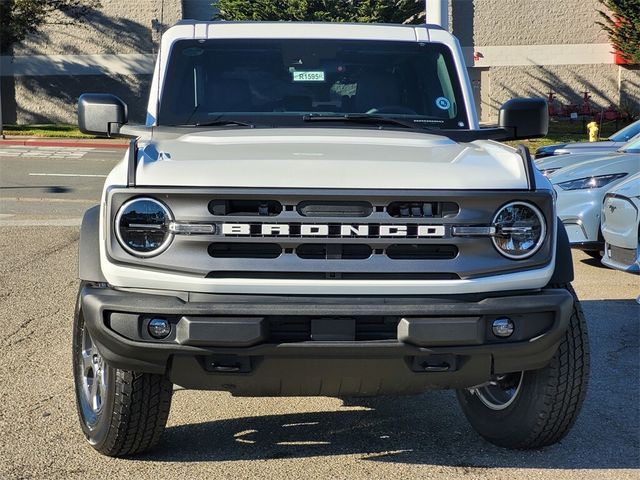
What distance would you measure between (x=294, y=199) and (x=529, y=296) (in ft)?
3.30

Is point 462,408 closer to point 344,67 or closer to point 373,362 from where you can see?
point 373,362

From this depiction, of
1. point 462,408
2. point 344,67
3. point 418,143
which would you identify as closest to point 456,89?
point 344,67

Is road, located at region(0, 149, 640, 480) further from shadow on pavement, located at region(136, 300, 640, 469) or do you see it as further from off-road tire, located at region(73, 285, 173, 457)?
off-road tire, located at region(73, 285, 173, 457)

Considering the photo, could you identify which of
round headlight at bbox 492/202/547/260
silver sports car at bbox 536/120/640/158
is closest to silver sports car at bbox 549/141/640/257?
silver sports car at bbox 536/120/640/158

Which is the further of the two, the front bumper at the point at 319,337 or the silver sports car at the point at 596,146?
the silver sports car at the point at 596,146

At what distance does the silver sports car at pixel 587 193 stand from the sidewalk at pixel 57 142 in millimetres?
18177

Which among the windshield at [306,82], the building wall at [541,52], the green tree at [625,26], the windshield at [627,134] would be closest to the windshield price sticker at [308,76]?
the windshield at [306,82]

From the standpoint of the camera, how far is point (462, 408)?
491 cm

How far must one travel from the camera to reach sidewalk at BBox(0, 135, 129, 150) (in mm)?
26828

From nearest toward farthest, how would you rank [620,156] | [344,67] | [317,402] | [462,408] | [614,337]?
[462,408] < [317,402] < [344,67] < [614,337] < [620,156]

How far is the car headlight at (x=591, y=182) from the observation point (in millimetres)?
9539

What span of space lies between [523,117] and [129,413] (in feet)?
8.47

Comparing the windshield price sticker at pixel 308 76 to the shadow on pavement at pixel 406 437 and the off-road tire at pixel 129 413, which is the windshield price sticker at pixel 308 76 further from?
the off-road tire at pixel 129 413

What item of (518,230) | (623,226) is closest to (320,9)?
(623,226)
